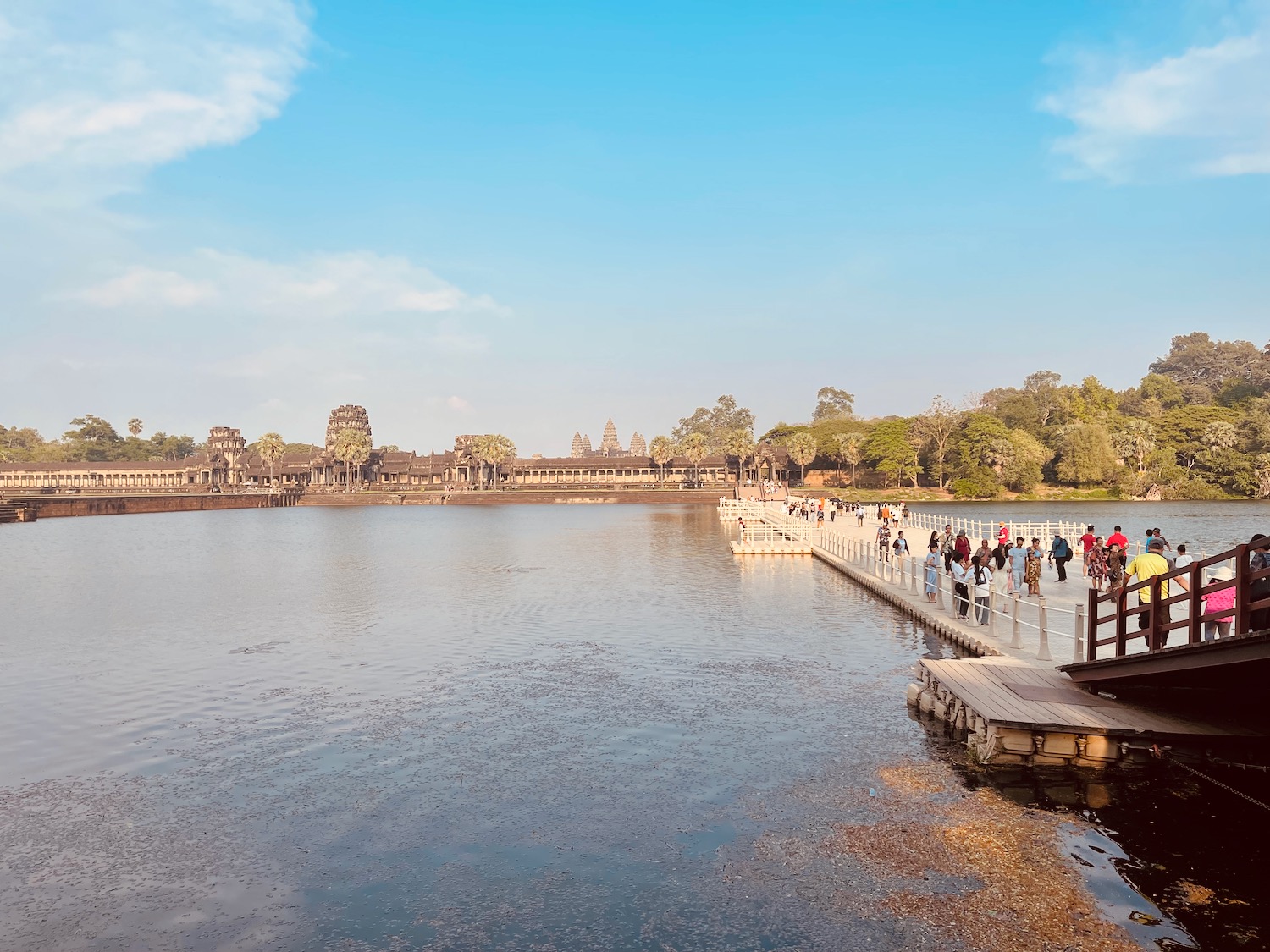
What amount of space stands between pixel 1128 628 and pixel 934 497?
4561 inches

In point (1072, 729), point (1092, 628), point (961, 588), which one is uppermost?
point (1092, 628)

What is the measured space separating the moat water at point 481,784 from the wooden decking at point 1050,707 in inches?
34.8

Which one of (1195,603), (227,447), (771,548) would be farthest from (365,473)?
(1195,603)

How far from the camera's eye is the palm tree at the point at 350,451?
17050 centimetres

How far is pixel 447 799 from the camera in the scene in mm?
13805

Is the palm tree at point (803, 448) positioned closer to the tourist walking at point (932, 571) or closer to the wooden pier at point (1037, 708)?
the tourist walking at point (932, 571)

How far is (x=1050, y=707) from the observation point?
15.0 meters

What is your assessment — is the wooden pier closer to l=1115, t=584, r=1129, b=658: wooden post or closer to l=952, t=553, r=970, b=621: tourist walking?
l=952, t=553, r=970, b=621: tourist walking

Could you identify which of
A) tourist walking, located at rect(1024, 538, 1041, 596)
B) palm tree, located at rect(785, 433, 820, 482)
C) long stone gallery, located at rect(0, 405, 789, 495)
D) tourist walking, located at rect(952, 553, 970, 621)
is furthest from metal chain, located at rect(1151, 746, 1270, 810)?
long stone gallery, located at rect(0, 405, 789, 495)

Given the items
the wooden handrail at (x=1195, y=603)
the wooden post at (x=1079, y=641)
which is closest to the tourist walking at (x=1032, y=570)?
the wooden post at (x=1079, y=641)

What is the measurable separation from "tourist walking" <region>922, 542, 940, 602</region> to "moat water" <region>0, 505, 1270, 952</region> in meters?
1.37

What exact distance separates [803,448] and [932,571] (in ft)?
405

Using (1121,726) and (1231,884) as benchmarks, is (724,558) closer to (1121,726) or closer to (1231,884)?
(1121,726)

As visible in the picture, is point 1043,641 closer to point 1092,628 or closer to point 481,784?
point 1092,628
